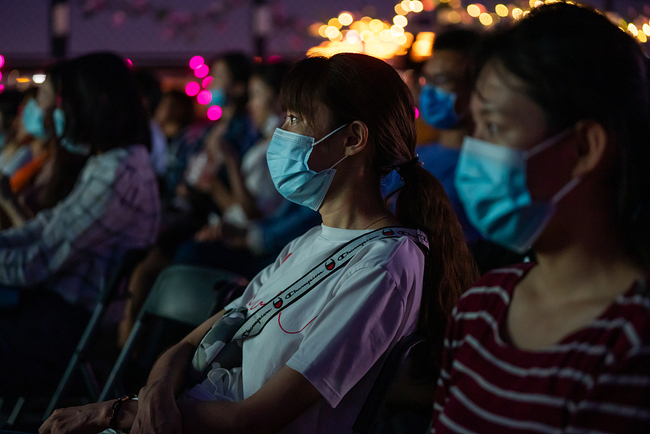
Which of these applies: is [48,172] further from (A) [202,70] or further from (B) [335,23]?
(B) [335,23]

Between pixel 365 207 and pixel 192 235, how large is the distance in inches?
89.3

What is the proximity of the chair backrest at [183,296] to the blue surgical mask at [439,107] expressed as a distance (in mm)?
1192

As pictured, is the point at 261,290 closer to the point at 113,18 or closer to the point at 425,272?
the point at 425,272

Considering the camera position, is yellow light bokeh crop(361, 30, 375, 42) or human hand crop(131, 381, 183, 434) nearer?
human hand crop(131, 381, 183, 434)

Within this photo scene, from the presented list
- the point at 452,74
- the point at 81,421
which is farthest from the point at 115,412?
the point at 452,74

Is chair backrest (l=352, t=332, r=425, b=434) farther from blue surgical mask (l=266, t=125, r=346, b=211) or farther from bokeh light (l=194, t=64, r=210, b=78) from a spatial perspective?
bokeh light (l=194, t=64, r=210, b=78)

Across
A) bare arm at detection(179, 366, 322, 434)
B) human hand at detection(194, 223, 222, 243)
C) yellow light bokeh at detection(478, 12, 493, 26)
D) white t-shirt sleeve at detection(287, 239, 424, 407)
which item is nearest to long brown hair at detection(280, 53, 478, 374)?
white t-shirt sleeve at detection(287, 239, 424, 407)

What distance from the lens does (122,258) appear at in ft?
7.29

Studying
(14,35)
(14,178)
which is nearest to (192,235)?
(14,178)

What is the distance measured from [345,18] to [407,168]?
7159 millimetres

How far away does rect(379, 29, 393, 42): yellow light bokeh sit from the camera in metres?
7.79

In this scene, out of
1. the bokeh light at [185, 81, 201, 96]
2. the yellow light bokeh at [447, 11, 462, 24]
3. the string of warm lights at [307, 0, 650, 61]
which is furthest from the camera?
the bokeh light at [185, 81, 201, 96]

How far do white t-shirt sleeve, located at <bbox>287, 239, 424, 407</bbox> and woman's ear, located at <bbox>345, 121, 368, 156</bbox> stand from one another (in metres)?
0.31

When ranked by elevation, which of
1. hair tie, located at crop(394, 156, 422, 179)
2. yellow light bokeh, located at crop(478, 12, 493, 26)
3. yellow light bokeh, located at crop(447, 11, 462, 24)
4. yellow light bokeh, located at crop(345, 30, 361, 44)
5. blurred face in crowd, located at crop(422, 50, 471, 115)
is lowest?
hair tie, located at crop(394, 156, 422, 179)
